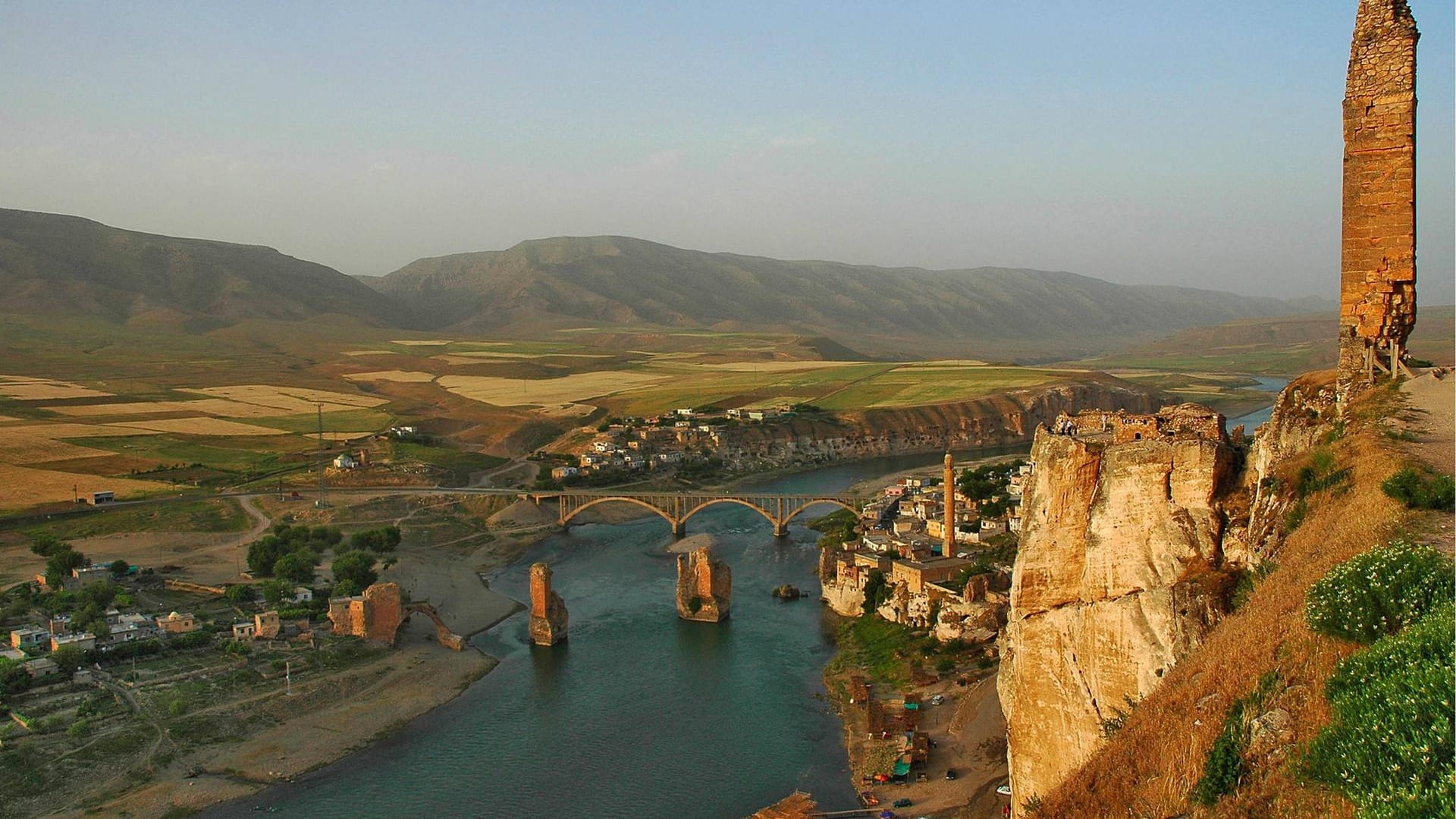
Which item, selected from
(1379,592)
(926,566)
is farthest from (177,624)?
(1379,592)

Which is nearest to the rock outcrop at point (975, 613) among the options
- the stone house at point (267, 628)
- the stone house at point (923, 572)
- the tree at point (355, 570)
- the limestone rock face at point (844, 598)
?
the stone house at point (923, 572)

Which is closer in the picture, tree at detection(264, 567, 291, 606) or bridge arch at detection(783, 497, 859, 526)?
tree at detection(264, 567, 291, 606)

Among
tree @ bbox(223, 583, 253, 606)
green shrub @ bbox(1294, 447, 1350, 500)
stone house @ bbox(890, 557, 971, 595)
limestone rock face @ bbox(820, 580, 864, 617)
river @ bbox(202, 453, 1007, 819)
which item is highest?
green shrub @ bbox(1294, 447, 1350, 500)

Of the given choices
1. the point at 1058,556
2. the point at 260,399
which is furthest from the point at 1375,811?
the point at 260,399

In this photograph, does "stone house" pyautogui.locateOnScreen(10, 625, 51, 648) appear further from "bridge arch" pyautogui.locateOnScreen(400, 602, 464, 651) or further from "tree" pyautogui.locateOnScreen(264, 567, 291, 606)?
"bridge arch" pyautogui.locateOnScreen(400, 602, 464, 651)

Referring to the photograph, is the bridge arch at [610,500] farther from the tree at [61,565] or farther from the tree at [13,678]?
the tree at [13,678]

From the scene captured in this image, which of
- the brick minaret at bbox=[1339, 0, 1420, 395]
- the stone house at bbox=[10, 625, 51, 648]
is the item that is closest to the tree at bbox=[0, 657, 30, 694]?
the stone house at bbox=[10, 625, 51, 648]
